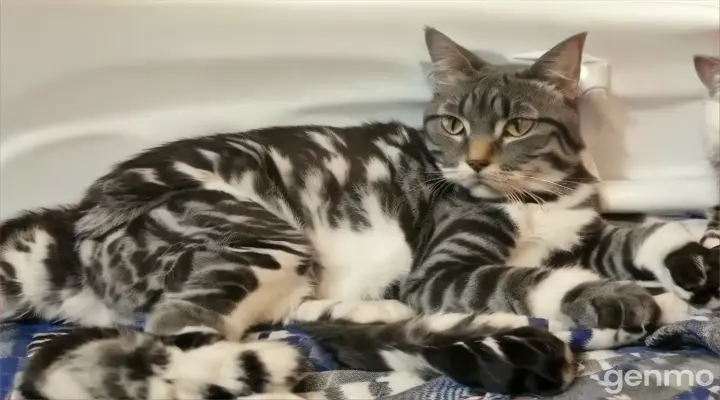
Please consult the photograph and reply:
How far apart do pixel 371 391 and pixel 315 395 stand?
10cm

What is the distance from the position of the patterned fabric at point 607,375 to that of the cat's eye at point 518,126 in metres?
0.47

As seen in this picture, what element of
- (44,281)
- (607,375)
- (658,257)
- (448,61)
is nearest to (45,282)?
(44,281)

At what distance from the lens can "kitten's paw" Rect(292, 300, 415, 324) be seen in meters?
1.53

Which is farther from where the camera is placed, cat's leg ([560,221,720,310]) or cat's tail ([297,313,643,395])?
cat's leg ([560,221,720,310])

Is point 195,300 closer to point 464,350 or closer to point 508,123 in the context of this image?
point 464,350

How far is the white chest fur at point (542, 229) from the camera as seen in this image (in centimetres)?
165

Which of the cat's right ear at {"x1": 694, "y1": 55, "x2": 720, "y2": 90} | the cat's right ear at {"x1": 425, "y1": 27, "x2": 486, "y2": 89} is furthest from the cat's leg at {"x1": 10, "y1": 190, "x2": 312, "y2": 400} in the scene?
the cat's right ear at {"x1": 694, "y1": 55, "x2": 720, "y2": 90}

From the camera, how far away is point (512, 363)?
1209 millimetres

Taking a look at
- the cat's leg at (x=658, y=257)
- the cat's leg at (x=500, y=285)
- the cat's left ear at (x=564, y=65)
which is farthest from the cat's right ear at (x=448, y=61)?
the cat's leg at (x=658, y=257)

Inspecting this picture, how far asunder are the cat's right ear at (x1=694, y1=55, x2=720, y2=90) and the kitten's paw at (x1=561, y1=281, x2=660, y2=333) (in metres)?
0.67

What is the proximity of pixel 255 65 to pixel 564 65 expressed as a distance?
0.75m

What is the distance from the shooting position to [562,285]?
146 cm

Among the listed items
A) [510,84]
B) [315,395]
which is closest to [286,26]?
[510,84]

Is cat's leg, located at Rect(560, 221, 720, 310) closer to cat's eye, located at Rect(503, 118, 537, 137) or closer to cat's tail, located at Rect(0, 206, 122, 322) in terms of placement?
cat's eye, located at Rect(503, 118, 537, 137)
